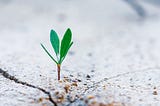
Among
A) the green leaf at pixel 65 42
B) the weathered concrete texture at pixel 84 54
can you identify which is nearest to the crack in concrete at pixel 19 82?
the weathered concrete texture at pixel 84 54

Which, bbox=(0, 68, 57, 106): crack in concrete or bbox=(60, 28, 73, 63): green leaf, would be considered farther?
bbox=(60, 28, 73, 63): green leaf

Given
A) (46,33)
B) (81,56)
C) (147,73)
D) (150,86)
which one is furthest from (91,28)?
(150,86)

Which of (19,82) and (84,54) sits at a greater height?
(84,54)

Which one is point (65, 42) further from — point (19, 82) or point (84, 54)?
point (84, 54)

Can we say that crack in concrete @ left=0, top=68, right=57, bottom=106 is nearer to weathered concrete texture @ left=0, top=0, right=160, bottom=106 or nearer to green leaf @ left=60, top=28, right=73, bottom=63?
weathered concrete texture @ left=0, top=0, right=160, bottom=106

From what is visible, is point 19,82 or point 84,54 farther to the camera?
point 84,54

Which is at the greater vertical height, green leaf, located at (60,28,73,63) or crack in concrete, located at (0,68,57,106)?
green leaf, located at (60,28,73,63)

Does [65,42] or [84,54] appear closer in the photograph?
[65,42]

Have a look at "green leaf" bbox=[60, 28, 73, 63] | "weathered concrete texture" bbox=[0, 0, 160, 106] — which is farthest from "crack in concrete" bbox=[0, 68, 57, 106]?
"green leaf" bbox=[60, 28, 73, 63]

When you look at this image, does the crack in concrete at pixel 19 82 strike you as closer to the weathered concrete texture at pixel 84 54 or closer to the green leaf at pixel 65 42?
the weathered concrete texture at pixel 84 54

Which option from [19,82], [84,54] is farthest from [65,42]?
[84,54]
